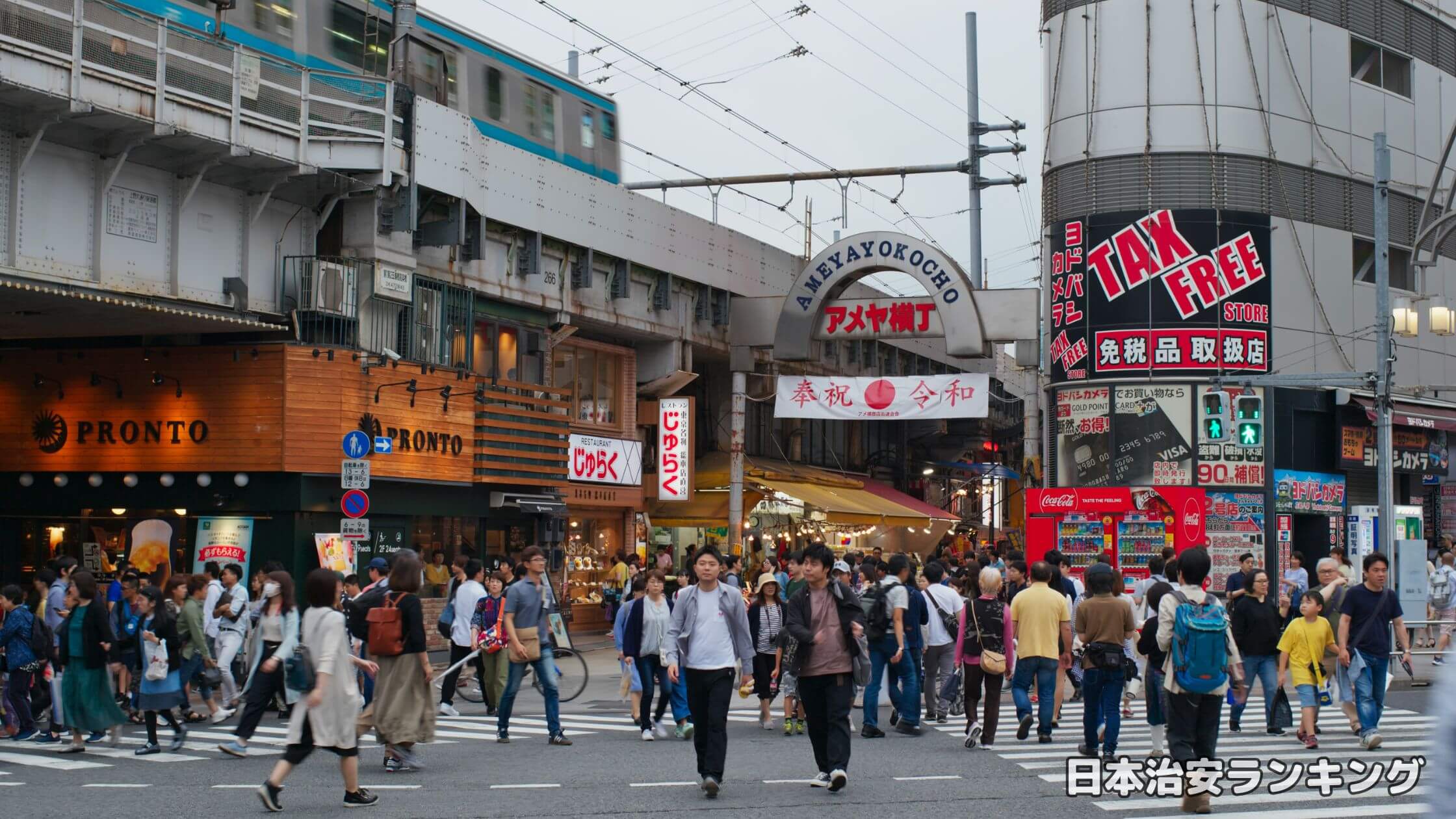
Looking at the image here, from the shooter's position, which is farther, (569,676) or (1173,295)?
(1173,295)

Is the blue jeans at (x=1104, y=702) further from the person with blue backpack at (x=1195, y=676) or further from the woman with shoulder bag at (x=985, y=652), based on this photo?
the person with blue backpack at (x=1195, y=676)

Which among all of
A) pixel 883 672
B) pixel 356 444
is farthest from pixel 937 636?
pixel 356 444

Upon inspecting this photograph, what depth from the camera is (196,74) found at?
19.9 meters

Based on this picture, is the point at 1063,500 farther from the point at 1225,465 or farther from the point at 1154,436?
the point at 1225,465

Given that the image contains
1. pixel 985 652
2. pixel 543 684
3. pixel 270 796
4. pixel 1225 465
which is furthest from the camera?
pixel 1225 465

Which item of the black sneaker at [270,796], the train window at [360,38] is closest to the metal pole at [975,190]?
the train window at [360,38]

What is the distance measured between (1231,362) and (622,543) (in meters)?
13.9

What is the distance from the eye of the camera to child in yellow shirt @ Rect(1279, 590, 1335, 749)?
43.7 feet

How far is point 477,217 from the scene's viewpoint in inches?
1033

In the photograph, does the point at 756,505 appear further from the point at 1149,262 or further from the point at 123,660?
the point at 123,660

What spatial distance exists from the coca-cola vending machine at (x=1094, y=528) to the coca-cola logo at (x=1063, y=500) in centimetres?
1

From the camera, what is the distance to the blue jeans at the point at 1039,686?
13.8 metres

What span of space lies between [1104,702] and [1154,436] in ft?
71.3

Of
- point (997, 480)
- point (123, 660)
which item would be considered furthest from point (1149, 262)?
point (997, 480)
